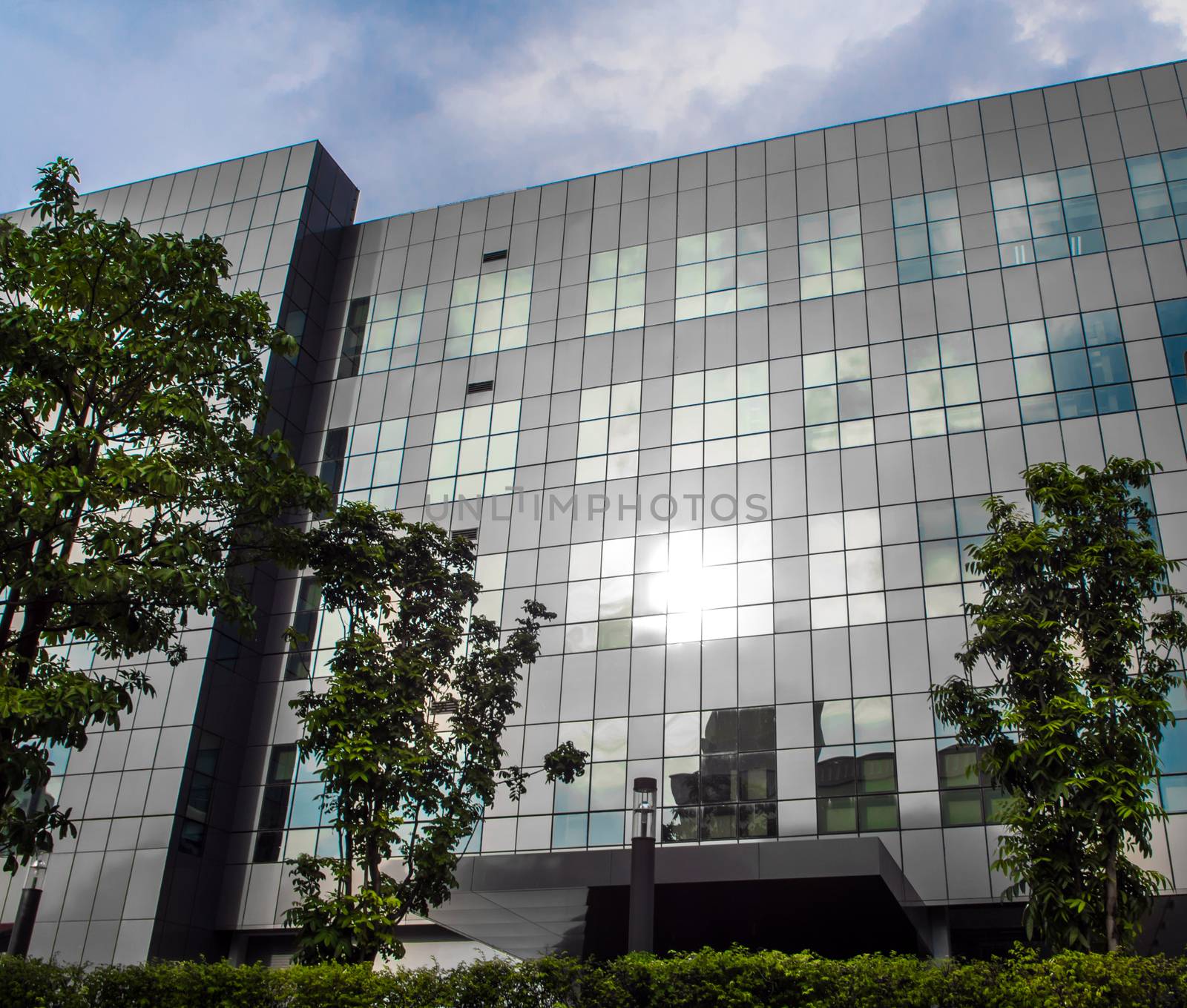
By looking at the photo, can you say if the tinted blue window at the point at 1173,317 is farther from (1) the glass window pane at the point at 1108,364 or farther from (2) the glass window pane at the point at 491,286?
(2) the glass window pane at the point at 491,286

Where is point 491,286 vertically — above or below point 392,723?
above

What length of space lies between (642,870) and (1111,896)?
22.7ft

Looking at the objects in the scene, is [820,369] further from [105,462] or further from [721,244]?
[105,462]

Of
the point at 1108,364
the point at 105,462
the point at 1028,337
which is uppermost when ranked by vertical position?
the point at 1028,337

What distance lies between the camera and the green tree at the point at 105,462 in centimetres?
1421

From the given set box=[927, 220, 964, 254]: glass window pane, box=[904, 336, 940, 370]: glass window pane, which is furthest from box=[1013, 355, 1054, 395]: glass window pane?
box=[927, 220, 964, 254]: glass window pane

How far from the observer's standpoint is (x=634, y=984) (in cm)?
1584

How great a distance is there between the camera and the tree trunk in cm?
1588

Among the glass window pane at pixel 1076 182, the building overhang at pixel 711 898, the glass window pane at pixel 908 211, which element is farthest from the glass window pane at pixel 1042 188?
the building overhang at pixel 711 898

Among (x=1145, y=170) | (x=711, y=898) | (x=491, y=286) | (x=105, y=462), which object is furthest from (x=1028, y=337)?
(x=105, y=462)

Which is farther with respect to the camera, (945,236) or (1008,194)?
(1008,194)

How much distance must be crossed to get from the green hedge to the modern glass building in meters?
Answer: 8.46

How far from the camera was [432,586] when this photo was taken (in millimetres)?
22172

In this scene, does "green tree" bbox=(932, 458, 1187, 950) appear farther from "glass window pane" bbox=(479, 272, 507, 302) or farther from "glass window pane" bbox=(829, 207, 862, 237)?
"glass window pane" bbox=(479, 272, 507, 302)
